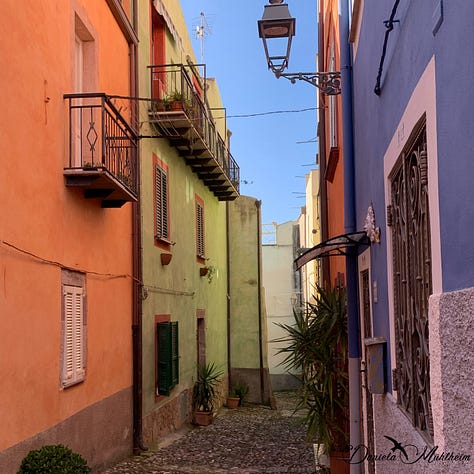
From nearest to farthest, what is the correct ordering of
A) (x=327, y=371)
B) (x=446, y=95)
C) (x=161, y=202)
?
(x=446, y=95)
(x=327, y=371)
(x=161, y=202)

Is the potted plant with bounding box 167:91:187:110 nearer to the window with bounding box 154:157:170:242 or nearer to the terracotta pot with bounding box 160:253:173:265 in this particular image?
the window with bounding box 154:157:170:242

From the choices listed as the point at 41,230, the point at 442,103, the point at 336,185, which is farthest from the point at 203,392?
the point at 442,103

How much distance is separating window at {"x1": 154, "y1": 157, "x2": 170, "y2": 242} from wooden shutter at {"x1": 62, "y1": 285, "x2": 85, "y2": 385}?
14.5ft

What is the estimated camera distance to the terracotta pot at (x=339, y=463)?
8.16m

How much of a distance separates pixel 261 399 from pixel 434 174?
1972 centimetres

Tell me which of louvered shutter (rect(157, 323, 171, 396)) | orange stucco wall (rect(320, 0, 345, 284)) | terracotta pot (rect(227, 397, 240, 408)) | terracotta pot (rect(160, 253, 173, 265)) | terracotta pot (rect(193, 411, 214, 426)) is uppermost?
orange stucco wall (rect(320, 0, 345, 284))

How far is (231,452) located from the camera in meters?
11.8

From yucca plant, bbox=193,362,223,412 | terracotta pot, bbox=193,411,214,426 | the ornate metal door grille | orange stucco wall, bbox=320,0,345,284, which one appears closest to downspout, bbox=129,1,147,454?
orange stucco wall, bbox=320,0,345,284

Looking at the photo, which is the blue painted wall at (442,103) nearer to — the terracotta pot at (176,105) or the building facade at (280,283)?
the terracotta pot at (176,105)

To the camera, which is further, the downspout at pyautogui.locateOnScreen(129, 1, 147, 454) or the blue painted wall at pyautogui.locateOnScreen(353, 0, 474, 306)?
the downspout at pyautogui.locateOnScreen(129, 1, 147, 454)

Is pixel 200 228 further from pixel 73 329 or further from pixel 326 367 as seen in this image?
pixel 326 367

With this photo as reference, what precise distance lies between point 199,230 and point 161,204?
446cm

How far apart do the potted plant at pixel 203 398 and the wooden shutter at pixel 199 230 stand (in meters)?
2.92

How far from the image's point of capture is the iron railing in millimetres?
8203
